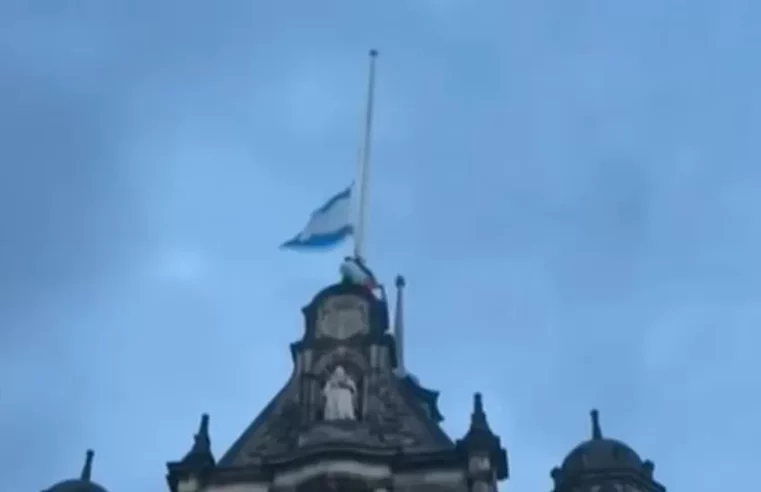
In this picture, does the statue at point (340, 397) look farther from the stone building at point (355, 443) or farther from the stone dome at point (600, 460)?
Result: the stone dome at point (600, 460)

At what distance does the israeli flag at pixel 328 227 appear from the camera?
40219mm

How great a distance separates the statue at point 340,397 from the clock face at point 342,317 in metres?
1.44

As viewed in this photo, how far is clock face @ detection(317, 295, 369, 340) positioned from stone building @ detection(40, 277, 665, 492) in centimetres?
2

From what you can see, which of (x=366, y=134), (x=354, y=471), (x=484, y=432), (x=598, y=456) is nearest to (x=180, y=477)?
(x=354, y=471)

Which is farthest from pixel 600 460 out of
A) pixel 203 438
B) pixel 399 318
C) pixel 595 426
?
pixel 399 318

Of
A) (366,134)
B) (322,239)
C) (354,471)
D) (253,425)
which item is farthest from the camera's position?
(366,134)

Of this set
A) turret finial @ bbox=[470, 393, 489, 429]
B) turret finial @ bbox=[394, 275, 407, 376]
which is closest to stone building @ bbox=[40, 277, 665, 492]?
turret finial @ bbox=[470, 393, 489, 429]

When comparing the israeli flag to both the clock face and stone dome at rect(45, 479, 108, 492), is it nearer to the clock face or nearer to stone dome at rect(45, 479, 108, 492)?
the clock face

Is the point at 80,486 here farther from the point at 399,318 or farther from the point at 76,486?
the point at 399,318

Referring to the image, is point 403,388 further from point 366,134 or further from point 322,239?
point 366,134

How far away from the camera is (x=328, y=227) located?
40406 millimetres

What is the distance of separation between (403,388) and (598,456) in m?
4.76

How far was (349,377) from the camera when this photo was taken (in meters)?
35.7

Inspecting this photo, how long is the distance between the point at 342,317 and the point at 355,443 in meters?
4.63
